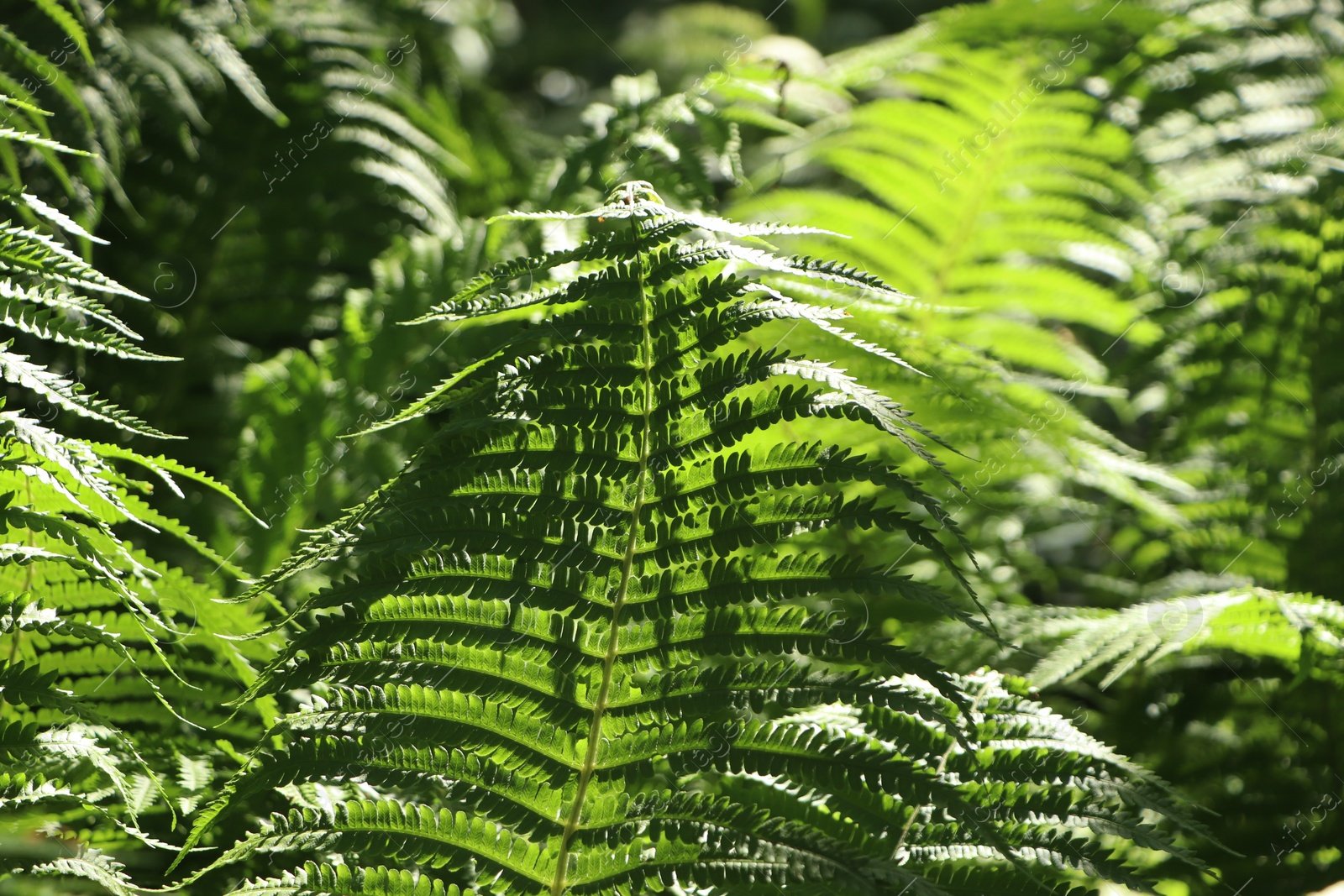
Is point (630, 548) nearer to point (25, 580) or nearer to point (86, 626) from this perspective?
point (86, 626)

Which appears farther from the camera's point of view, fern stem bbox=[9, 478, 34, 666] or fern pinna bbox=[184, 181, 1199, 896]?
fern stem bbox=[9, 478, 34, 666]

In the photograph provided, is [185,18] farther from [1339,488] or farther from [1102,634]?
[1339,488]

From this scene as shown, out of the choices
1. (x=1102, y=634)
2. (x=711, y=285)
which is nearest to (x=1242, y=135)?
(x=1102, y=634)

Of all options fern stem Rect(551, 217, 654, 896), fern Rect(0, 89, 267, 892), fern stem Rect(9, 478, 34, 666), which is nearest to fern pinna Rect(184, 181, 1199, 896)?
fern stem Rect(551, 217, 654, 896)

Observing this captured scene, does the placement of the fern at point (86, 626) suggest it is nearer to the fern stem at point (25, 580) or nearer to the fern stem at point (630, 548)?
the fern stem at point (25, 580)

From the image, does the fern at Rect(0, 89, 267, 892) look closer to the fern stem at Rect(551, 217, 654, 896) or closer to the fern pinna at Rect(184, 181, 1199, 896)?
the fern pinna at Rect(184, 181, 1199, 896)

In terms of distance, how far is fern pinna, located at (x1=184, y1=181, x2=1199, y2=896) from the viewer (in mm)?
767

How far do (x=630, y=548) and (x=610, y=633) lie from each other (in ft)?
0.25

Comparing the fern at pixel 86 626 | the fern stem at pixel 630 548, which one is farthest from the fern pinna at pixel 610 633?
the fern at pixel 86 626

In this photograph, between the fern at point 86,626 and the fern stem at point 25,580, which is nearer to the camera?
the fern at point 86,626

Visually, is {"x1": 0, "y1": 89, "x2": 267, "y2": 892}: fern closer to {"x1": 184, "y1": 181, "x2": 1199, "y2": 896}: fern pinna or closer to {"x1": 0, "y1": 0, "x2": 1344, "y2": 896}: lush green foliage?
{"x1": 0, "y1": 0, "x2": 1344, "y2": 896}: lush green foliage

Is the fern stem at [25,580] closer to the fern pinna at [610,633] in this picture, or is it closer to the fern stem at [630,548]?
the fern pinna at [610,633]

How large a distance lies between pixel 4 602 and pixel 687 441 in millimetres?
577

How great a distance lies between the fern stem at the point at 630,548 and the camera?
81cm
